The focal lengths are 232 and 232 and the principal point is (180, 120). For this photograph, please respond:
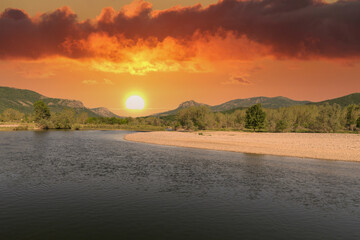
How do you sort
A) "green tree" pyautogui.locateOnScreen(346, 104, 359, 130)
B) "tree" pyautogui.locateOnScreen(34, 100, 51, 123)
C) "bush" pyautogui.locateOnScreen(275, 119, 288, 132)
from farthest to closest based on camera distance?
"tree" pyautogui.locateOnScreen(34, 100, 51, 123) < "green tree" pyautogui.locateOnScreen(346, 104, 359, 130) < "bush" pyautogui.locateOnScreen(275, 119, 288, 132)

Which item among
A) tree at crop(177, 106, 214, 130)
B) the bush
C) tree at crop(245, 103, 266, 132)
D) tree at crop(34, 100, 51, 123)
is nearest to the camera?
the bush

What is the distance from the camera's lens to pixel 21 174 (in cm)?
3359

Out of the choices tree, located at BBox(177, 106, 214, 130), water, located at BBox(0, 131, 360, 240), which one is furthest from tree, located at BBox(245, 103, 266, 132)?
water, located at BBox(0, 131, 360, 240)

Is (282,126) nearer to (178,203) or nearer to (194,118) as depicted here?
(194,118)

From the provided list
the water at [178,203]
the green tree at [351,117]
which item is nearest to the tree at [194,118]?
the green tree at [351,117]

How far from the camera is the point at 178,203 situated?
75.7 ft

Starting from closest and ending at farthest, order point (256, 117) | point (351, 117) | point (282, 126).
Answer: point (282, 126) < point (256, 117) < point (351, 117)

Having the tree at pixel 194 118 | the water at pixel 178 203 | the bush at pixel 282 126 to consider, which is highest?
the tree at pixel 194 118

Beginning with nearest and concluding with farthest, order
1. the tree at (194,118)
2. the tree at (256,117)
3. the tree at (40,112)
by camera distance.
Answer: the tree at (256,117) → the tree at (194,118) → the tree at (40,112)

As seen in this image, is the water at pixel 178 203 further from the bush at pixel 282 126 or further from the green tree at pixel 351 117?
the green tree at pixel 351 117

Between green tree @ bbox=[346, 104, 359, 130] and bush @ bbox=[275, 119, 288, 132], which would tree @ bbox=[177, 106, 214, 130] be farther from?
green tree @ bbox=[346, 104, 359, 130]

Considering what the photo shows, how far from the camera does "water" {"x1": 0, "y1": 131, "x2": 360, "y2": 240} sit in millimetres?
17031

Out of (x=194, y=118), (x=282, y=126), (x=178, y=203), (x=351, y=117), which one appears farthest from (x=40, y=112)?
(x=351, y=117)

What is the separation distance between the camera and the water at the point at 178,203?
55.9 feet
